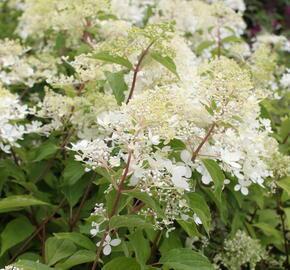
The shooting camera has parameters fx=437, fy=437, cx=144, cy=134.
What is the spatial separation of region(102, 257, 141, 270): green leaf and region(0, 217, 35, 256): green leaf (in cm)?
59

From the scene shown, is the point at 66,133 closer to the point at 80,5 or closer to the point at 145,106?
the point at 80,5

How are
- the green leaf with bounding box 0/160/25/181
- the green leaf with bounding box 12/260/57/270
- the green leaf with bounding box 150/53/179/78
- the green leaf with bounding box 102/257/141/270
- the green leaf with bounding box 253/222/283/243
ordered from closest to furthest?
1. the green leaf with bounding box 12/260/57/270
2. the green leaf with bounding box 102/257/141/270
3. the green leaf with bounding box 150/53/179/78
4. the green leaf with bounding box 0/160/25/181
5. the green leaf with bounding box 253/222/283/243

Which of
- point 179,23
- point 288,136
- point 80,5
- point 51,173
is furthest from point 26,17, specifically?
point 288,136

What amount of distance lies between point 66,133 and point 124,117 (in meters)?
0.77

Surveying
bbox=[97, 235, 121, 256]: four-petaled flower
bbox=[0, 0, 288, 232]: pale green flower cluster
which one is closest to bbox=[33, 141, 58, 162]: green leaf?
bbox=[0, 0, 288, 232]: pale green flower cluster

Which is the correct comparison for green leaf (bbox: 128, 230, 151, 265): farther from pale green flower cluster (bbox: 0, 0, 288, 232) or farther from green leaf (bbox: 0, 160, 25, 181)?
green leaf (bbox: 0, 160, 25, 181)

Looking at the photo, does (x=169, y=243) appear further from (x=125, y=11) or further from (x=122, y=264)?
(x=125, y=11)

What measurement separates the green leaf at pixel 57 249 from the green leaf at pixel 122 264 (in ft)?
0.90

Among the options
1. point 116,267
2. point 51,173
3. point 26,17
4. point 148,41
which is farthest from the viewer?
point 26,17

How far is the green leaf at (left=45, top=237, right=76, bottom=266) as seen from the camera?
1.46 metres

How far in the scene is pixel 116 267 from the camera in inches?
48.8

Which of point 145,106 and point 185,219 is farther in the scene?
point 185,219

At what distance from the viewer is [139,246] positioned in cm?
136

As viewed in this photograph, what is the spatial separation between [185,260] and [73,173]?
0.57 metres
